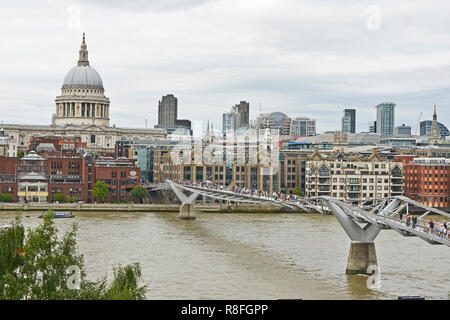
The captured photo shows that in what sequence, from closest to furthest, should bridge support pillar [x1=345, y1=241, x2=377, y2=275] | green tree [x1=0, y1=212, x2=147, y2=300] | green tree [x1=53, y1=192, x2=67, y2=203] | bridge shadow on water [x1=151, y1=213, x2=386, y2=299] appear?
1. green tree [x1=0, y1=212, x2=147, y2=300]
2. bridge shadow on water [x1=151, y1=213, x2=386, y2=299]
3. bridge support pillar [x1=345, y1=241, x2=377, y2=275]
4. green tree [x1=53, y1=192, x2=67, y2=203]

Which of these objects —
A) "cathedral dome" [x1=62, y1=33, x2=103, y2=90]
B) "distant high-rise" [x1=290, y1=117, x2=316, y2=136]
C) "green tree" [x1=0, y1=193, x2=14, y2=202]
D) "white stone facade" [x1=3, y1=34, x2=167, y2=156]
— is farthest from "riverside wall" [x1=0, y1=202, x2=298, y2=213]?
"distant high-rise" [x1=290, y1=117, x2=316, y2=136]

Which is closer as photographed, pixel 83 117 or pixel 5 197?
pixel 5 197

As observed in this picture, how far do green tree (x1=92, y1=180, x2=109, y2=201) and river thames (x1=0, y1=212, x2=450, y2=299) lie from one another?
13981mm

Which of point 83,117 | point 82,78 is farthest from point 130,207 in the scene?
point 82,78

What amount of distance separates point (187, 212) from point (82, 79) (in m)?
63.6

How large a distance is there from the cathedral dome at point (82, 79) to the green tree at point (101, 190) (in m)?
50.8

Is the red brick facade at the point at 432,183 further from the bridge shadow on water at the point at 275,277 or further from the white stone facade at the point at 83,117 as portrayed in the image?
the white stone facade at the point at 83,117

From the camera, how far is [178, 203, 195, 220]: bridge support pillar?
168 feet

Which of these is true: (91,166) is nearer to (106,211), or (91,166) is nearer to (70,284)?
(106,211)

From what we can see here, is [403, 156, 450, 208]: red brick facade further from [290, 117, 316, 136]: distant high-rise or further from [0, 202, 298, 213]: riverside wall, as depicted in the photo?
[290, 117, 316, 136]: distant high-rise

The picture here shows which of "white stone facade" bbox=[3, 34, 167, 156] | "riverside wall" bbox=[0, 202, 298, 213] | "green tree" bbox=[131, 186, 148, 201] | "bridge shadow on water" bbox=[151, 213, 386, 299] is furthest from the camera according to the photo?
"white stone facade" bbox=[3, 34, 167, 156]

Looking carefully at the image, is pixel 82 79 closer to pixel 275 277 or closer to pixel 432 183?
pixel 432 183

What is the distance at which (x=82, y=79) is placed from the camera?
365ft
